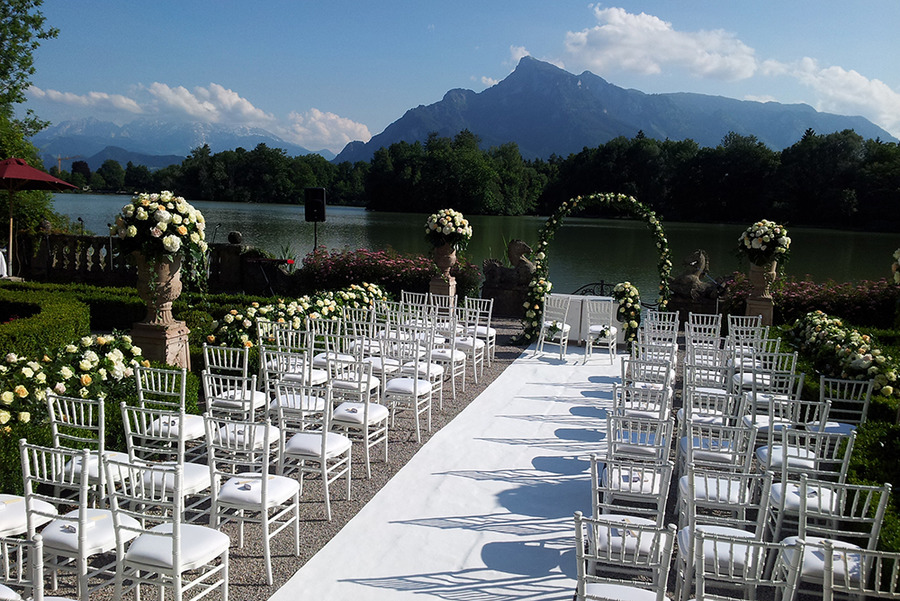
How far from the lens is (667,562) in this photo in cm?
290

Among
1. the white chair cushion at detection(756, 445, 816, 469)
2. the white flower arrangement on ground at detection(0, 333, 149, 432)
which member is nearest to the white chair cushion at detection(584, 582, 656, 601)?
the white chair cushion at detection(756, 445, 816, 469)

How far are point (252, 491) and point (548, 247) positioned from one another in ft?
29.2

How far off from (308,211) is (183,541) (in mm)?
12954

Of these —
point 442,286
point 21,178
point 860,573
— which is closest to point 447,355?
point 442,286

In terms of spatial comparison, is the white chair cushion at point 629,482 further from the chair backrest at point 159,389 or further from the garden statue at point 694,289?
the garden statue at point 694,289

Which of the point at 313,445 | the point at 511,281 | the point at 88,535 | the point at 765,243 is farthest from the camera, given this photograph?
the point at 511,281

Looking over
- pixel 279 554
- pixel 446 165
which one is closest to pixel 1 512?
pixel 279 554

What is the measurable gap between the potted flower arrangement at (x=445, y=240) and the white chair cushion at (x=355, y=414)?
601cm

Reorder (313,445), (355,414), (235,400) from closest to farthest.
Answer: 1. (313,445)
2. (235,400)
3. (355,414)

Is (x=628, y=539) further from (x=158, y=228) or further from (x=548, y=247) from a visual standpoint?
(x=548, y=247)

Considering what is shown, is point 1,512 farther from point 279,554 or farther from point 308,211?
point 308,211

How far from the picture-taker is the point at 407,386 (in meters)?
6.43

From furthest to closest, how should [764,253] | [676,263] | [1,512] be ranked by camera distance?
1. [676,263]
2. [764,253]
3. [1,512]

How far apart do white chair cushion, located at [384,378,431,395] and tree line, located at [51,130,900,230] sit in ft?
131
